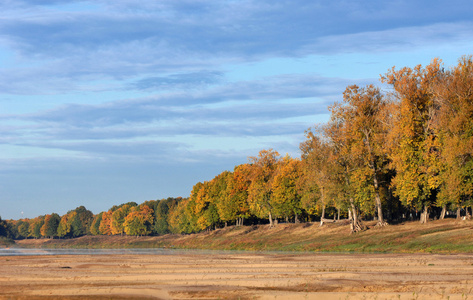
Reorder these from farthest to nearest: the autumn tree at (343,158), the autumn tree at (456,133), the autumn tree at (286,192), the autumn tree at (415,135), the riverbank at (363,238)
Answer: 1. the autumn tree at (286,192)
2. the autumn tree at (343,158)
3. the autumn tree at (415,135)
4. the autumn tree at (456,133)
5. the riverbank at (363,238)

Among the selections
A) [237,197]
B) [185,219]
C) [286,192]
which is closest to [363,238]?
[286,192]

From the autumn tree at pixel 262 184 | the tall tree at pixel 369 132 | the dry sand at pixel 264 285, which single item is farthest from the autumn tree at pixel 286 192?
the dry sand at pixel 264 285

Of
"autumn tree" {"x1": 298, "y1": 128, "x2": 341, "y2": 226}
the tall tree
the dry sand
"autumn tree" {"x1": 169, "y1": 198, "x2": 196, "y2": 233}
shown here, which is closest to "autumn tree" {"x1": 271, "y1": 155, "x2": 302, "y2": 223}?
"autumn tree" {"x1": 298, "y1": 128, "x2": 341, "y2": 226}

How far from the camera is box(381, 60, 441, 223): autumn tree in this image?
7144 cm

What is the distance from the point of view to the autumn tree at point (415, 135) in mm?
71438

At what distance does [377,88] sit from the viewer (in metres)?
84.2

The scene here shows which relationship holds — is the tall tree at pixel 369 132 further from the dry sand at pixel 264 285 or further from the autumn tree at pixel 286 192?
the dry sand at pixel 264 285

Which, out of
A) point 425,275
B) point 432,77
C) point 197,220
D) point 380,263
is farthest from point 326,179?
point 197,220

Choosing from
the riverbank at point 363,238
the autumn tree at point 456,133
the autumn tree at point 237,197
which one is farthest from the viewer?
the autumn tree at point 237,197

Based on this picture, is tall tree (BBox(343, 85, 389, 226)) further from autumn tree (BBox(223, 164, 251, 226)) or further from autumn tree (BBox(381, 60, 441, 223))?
autumn tree (BBox(223, 164, 251, 226))

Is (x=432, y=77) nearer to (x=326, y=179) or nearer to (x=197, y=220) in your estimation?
(x=326, y=179)

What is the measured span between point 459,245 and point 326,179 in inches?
1164

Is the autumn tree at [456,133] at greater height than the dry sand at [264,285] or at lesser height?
greater

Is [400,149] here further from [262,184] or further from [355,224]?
[262,184]
